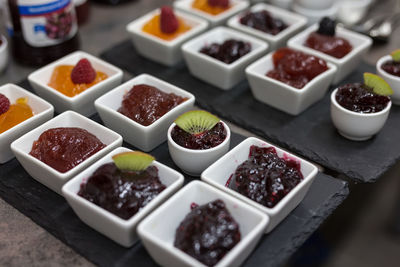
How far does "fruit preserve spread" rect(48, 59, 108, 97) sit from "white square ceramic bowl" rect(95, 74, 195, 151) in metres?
0.14

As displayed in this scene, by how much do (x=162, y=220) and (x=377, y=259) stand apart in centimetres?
194

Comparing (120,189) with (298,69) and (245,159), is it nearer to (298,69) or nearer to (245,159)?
(245,159)

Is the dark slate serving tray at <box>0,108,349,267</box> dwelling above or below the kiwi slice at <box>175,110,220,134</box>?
below

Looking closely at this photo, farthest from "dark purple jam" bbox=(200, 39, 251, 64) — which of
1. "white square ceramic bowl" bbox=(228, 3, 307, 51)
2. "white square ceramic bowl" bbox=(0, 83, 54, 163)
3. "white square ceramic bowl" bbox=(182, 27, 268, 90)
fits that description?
"white square ceramic bowl" bbox=(0, 83, 54, 163)

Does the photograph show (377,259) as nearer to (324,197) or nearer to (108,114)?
(324,197)

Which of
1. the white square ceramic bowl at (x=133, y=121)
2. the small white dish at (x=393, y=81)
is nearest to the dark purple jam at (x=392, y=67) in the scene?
the small white dish at (x=393, y=81)

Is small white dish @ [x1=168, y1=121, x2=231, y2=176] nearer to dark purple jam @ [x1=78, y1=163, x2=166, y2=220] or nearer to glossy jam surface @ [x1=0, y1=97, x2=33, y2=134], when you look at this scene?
dark purple jam @ [x1=78, y1=163, x2=166, y2=220]

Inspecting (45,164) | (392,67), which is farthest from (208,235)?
(392,67)

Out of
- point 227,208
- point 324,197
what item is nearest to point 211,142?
point 227,208

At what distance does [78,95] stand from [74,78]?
0.36 feet

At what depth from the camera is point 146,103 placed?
1846 mm

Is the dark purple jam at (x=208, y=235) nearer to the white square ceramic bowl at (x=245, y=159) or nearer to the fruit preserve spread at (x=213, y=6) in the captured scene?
the white square ceramic bowl at (x=245, y=159)

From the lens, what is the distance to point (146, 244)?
4.53 ft

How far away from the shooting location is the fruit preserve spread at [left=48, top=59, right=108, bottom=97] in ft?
6.57
